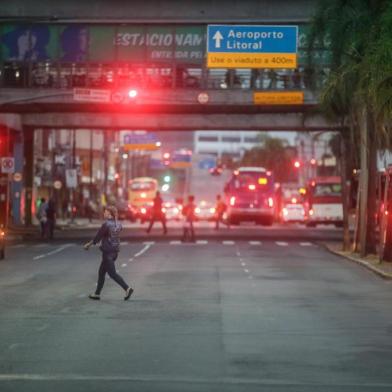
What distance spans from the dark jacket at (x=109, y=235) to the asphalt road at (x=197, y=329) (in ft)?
3.28

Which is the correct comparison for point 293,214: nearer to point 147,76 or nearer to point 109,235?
point 147,76

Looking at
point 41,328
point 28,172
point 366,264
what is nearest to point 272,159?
point 28,172

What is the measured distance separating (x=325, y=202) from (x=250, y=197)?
7206 mm

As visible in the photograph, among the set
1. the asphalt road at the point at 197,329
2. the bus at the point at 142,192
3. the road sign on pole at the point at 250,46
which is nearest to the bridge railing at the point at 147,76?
the road sign on pole at the point at 250,46

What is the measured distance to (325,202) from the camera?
73625mm

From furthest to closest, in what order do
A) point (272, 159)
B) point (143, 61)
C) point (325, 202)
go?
point (272, 159)
point (325, 202)
point (143, 61)

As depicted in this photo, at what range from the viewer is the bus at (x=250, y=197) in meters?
68.9

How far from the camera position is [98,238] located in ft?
64.8

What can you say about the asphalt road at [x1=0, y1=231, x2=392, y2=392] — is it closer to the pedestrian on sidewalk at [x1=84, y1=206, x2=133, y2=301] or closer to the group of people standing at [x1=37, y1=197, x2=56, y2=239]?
the pedestrian on sidewalk at [x1=84, y1=206, x2=133, y2=301]

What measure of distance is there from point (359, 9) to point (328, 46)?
218cm

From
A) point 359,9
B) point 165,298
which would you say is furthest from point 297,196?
point 165,298

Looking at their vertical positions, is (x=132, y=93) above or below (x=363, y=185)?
above

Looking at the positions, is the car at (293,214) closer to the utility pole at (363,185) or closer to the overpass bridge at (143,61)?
the overpass bridge at (143,61)

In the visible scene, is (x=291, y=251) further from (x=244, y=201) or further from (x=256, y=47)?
(x=244, y=201)
